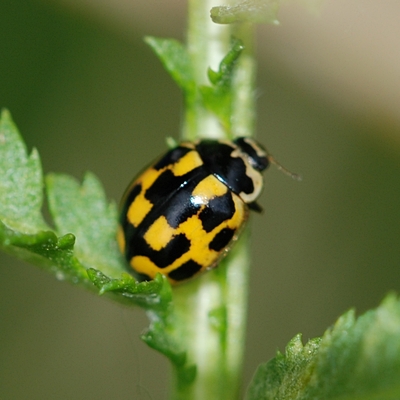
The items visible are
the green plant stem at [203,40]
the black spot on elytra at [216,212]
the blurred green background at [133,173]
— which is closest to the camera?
the green plant stem at [203,40]

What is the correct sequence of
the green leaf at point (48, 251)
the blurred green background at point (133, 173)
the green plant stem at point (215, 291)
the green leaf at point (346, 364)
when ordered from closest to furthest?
the green leaf at point (346, 364)
the green leaf at point (48, 251)
the green plant stem at point (215, 291)
the blurred green background at point (133, 173)

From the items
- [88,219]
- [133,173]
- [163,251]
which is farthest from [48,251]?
[133,173]

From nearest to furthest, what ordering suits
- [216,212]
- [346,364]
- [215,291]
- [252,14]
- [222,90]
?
[346,364] → [252,14] → [222,90] → [215,291] → [216,212]

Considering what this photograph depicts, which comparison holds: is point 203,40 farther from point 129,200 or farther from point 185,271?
point 185,271

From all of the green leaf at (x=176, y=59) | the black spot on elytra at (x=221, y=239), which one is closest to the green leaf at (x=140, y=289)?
the black spot on elytra at (x=221, y=239)

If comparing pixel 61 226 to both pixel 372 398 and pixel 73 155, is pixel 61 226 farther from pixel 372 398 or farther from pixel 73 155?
pixel 73 155

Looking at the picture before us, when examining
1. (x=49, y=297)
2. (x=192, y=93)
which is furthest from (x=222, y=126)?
(x=49, y=297)

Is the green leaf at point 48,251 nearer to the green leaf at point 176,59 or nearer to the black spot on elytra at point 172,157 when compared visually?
the black spot on elytra at point 172,157
